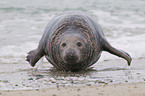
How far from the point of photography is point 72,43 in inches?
237

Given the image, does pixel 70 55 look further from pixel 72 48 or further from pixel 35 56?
pixel 35 56

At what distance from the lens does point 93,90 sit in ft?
15.5

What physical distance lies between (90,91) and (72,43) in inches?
60.2

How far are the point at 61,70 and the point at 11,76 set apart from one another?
108 centimetres

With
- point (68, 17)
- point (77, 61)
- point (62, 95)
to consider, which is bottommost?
point (62, 95)

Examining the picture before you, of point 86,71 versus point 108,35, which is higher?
point 108,35

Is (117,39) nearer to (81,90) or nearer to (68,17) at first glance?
(68,17)

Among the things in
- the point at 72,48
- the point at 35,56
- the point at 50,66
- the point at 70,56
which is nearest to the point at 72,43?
the point at 72,48

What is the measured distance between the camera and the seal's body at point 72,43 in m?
6.07

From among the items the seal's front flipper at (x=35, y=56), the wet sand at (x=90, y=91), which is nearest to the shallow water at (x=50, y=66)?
the seal's front flipper at (x=35, y=56)

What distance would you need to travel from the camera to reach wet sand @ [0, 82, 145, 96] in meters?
4.51

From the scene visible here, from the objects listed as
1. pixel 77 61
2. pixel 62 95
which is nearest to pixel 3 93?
pixel 62 95

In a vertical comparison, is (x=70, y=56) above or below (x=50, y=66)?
above

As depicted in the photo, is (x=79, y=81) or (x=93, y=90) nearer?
(x=93, y=90)
